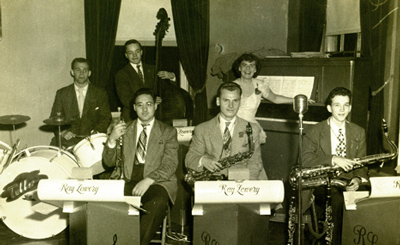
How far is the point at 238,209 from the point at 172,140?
1.24 meters

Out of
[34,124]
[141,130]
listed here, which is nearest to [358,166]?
[141,130]

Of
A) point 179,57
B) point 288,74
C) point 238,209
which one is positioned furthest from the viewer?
point 179,57

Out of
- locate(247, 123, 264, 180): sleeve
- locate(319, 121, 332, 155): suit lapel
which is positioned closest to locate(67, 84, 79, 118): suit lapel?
locate(247, 123, 264, 180): sleeve

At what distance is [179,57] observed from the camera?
23.2 feet

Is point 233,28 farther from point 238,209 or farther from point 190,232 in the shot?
point 238,209

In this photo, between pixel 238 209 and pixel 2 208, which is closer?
pixel 238 209

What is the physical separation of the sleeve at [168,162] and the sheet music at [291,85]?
74.8 inches

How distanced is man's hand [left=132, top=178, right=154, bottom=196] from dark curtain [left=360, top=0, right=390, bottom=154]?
3321mm

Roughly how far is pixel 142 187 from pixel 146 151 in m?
0.42

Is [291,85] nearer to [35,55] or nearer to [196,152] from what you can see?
[196,152]

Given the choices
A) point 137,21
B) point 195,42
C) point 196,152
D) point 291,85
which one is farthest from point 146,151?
point 195,42

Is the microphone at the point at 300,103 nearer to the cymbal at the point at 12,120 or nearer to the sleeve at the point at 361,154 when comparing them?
the sleeve at the point at 361,154

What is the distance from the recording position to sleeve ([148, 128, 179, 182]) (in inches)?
161

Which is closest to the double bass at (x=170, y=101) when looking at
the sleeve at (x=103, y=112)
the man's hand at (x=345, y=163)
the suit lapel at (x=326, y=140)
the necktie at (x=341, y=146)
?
the sleeve at (x=103, y=112)
